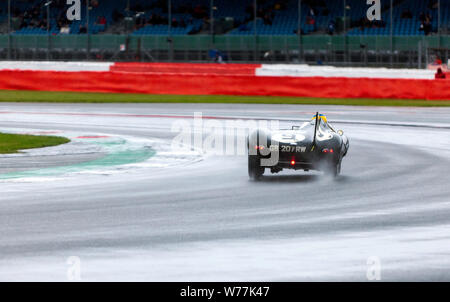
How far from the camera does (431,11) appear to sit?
160 ft

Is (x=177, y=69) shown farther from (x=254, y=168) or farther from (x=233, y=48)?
(x=254, y=168)

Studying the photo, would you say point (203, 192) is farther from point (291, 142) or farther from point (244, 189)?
point (291, 142)

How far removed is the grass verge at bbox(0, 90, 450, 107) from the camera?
29506 mm

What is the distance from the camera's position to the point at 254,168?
11.6 meters

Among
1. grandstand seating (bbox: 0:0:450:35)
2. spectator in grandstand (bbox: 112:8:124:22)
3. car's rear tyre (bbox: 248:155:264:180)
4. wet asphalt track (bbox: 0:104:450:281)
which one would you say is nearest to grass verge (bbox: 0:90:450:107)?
wet asphalt track (bbox: 0:104:450:281)

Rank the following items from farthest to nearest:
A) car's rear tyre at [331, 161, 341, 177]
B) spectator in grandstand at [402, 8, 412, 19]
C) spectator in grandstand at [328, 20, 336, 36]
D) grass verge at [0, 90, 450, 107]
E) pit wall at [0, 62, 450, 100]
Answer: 1. spectator in grandstand at [402, 8, 412, 19]
2. spectator in grandstand at [328, 20, 336, 36]
3. pit wall at [0, 62, 450, 100]
4. grass verge at [0, 90, 450, 107]
5. car's rear tyre at [331, 161, 341, 177]

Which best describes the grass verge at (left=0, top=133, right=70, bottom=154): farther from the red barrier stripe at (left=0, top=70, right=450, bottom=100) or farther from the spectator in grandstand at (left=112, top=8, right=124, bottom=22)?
the spectator in grandstand at (left=112, top=8, right=124, bottom=22)

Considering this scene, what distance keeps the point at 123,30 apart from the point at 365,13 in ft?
46.2

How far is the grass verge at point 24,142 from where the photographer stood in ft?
50.8

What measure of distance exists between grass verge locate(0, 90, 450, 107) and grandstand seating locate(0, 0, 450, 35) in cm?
1828

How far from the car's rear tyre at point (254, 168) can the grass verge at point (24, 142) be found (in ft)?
16.5

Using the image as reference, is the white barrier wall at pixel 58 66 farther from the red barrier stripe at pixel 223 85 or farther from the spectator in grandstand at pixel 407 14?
the spectator in grandstand at pixel 407 14

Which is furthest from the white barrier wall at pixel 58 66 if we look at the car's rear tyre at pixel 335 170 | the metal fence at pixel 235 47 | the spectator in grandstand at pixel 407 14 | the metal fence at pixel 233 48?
the car's rear tyre at pixel 335 170

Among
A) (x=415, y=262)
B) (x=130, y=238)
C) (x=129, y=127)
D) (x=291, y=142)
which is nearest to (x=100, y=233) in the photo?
(x=130, y=238)
